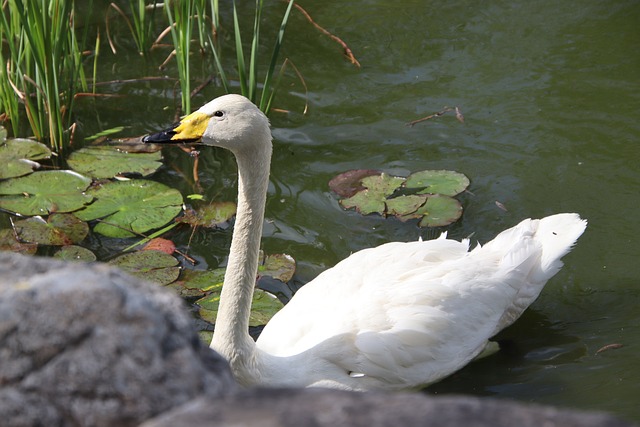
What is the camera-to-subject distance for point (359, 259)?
164 inches

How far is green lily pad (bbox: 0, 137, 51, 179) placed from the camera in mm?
5207

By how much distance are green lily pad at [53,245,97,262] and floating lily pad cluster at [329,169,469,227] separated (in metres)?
1.42

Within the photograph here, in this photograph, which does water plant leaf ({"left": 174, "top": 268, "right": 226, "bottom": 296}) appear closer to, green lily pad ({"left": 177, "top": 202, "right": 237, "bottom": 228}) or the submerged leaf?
green lily pad ({"left": 177, "top": 202, "right": 237, "bottom": 228})

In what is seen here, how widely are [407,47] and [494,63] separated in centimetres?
69

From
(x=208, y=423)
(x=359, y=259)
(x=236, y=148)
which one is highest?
(x=208, y=423)

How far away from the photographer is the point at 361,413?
4.40 ft

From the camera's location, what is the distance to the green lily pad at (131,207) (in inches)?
191

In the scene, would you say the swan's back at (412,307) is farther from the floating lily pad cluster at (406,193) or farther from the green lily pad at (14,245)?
the green lily pad at (14,245)

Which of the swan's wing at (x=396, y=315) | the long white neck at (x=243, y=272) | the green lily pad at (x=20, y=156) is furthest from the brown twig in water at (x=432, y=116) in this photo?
the long white neck at (x=243, y=272)

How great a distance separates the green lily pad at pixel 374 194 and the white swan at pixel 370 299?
2.47 feet

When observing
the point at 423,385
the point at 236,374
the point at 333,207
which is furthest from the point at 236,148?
the point at 333,207

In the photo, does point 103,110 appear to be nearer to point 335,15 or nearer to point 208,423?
point 335,15

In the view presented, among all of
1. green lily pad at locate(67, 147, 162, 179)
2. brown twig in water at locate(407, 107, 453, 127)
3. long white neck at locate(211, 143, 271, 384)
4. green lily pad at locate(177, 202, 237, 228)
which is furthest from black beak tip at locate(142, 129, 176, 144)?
brown twig in water at locate(407, 107, 453, 127)

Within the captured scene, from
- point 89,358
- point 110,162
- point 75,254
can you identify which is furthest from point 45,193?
point 89,358
